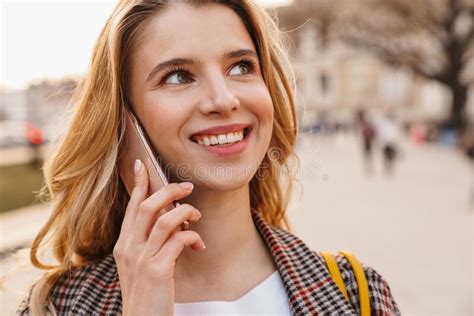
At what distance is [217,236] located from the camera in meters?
1.86

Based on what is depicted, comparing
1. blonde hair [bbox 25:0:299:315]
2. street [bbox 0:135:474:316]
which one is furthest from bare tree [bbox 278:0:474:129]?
blonde hair [bbox 25:0:299:315]

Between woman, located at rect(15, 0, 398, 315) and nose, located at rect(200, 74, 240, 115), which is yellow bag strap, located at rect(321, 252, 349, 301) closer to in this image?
woman, located at rect(15, 0, 398, 315)

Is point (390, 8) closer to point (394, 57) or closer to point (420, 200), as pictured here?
point (394, 57)

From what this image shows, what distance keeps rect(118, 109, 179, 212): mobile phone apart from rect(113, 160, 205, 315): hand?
6 centimetres

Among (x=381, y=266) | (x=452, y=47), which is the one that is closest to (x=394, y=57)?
(x=452, y=47)

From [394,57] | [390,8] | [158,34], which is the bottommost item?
[394,57]

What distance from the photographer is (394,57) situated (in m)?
24.2

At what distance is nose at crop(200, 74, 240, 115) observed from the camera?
5.34 ft

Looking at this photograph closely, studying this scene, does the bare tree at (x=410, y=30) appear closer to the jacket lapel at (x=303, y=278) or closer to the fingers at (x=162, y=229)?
the jacket lapel at (x=303, y=278)

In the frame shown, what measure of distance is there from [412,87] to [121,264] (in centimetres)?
5085

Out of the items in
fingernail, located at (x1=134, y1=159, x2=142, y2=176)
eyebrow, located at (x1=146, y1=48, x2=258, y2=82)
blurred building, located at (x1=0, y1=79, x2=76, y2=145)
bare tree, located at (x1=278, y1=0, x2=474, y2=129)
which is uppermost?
eyebrow, located at (x1=146, y1=48, x2=258, y2=82)

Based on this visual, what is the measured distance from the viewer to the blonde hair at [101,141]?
5.76 ft

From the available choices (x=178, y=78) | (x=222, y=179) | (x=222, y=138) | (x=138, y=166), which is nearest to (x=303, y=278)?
(x=222, y=179)

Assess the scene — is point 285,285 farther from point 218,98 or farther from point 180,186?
point 218,98
